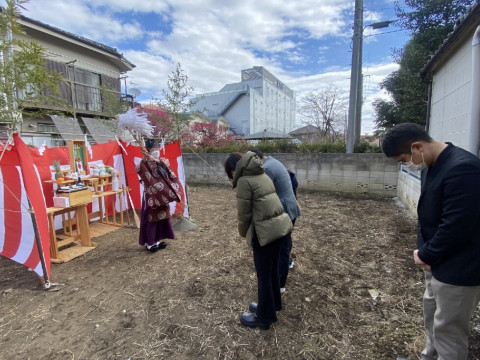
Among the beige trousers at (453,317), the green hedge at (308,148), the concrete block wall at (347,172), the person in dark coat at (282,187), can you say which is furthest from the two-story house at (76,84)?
the beige trousers at (453,317)

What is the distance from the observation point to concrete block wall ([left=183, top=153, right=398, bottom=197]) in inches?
261

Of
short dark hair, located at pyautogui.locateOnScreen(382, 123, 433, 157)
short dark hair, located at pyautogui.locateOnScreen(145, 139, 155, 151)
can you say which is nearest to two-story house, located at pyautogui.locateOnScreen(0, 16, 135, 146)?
short dark hair, located at pyautogui.locateOnScreen(145, 139, 155, 151)

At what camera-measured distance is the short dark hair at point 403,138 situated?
1339mm

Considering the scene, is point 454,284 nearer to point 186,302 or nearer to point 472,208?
point 472,208

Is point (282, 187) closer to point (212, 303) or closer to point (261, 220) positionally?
point (261, 220)

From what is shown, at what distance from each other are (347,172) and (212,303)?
5776 millimetres

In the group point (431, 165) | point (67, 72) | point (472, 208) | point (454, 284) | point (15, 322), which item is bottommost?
point (15, 322)

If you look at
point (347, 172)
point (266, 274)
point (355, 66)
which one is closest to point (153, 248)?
point (266, 274)

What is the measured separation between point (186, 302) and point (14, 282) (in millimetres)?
2163

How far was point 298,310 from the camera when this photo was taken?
235 cm

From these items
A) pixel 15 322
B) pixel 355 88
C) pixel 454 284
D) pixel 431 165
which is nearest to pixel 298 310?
pixel 454 284

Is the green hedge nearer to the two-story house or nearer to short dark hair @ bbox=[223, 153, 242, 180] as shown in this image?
the two-story house

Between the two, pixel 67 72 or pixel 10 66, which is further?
pixel 67 72

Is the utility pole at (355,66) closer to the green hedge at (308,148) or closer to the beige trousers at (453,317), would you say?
the green hedge at (308,148)
